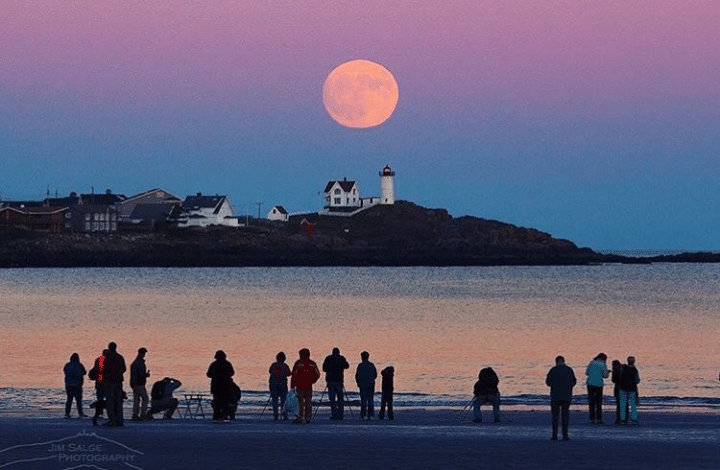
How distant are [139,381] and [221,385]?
1.57m

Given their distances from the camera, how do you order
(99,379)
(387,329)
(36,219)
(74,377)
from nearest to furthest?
1. (99,379)
2. (74,377)
3. (387,329)
4. (36,219)

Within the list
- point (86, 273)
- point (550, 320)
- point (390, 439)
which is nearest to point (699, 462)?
point (390, 439)

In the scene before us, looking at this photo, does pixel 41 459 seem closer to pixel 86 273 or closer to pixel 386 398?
pixel 386 398

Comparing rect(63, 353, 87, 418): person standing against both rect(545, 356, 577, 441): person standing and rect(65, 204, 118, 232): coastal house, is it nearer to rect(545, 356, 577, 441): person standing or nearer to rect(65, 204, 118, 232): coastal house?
rect(545, 356, 577, 441): person standing

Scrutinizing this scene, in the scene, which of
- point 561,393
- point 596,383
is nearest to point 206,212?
point 596,383

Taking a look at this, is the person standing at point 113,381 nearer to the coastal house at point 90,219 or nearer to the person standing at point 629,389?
the person standing at point 629,389

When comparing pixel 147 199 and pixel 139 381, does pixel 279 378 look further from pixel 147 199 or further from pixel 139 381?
pixel 147 199

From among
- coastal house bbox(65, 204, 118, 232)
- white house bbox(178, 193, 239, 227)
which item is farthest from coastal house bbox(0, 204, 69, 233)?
white house bbox(178, 193, 239, 227)

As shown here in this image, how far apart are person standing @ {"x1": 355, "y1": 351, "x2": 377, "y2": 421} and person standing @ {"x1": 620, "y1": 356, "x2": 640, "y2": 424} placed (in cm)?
471

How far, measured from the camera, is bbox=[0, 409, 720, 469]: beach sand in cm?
1853

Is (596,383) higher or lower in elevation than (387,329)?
lower

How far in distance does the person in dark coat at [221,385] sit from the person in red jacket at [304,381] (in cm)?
124

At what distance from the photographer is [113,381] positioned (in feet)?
76.1

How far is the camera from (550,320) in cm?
8131
